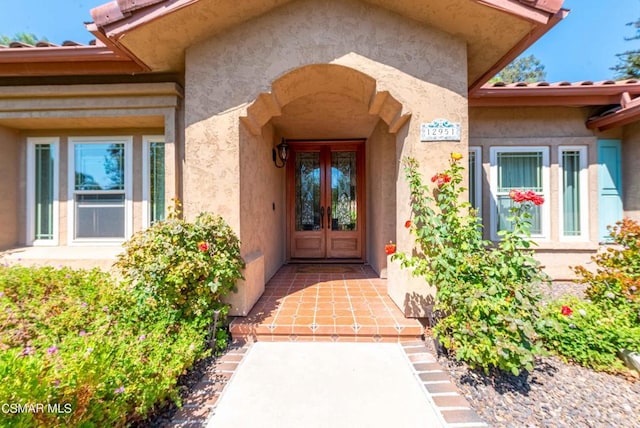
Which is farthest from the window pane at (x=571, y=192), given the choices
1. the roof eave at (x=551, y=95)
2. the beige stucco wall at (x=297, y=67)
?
the beige stucco wall at (x=297, y=67)

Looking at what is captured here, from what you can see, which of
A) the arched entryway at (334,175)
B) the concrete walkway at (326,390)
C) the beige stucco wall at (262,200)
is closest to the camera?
the concrete walkway at (326,390)

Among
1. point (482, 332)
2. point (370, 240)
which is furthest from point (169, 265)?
point (370, 240)

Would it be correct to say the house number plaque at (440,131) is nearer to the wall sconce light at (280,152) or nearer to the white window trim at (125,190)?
the wall sconce light at (280,152)

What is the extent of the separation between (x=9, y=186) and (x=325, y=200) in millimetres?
5788

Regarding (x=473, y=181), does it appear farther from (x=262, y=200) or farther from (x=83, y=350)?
(x=83, y=350)

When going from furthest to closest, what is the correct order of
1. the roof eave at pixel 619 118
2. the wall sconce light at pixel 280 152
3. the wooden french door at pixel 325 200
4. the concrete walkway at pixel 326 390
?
the wooden french door at pixel 325 200 → the wall sconce light at pixel 280 152 → the roof eave at pixel 619 118 → the concrete walkway at pixel 326 390

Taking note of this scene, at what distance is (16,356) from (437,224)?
11.2 ft

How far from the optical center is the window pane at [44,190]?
4605mm

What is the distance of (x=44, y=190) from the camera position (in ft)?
15.1

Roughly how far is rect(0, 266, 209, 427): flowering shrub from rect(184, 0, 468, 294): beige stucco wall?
1353mm

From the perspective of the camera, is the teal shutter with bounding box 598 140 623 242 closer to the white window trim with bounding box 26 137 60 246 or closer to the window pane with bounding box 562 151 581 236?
the window pane with bounding box 562 151 581 236

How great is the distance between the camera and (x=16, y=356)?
61.9 inches

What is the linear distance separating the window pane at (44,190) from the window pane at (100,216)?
1.64ft

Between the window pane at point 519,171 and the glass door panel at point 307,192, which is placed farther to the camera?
the glass door panel at point 307,192
